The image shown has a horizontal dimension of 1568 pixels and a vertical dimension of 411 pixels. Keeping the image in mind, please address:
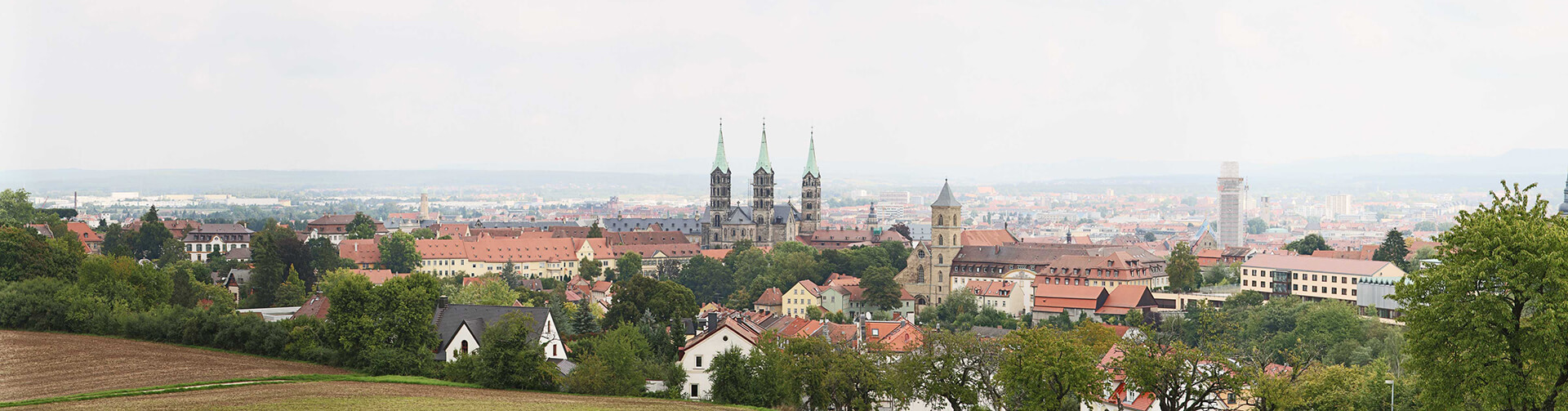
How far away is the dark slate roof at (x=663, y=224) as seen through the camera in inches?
6555

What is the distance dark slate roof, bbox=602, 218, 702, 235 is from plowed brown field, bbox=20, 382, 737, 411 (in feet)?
426

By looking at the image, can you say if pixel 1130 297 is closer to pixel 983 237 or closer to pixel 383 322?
pixel 983 237

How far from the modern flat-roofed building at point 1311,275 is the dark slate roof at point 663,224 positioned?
301 ft

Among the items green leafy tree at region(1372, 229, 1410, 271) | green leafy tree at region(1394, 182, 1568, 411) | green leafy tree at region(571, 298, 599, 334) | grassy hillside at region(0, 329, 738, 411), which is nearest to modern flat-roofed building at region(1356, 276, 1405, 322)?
green leafy tree at region(1372, 229, 1410, 271)

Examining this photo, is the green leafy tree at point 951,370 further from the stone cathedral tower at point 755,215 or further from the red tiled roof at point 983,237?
the stone cathedral tower at point 755,215

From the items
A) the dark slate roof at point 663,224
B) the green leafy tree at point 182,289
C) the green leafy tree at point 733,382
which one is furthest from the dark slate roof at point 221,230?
the green leafy tree at point 733,382

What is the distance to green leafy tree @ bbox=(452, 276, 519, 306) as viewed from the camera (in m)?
62.9

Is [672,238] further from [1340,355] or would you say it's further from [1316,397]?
[1316,397]

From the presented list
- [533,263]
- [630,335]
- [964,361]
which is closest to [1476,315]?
[964,361]

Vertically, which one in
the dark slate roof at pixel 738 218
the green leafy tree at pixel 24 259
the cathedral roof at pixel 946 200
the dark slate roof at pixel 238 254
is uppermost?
the cathedral roof at pixel 946 200

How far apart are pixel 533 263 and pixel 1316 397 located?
8645 cm

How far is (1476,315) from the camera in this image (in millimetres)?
21719

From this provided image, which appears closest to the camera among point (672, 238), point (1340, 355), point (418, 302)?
point (418, 302)

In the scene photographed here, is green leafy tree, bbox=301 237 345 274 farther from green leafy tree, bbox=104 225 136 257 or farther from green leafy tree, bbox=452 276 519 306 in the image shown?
green leafy tree, bbox=452 276 519 306
